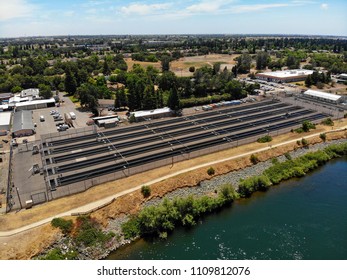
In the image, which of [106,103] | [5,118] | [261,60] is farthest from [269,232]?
[261,60]

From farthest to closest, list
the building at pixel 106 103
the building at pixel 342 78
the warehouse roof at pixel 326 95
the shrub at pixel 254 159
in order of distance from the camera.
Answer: the building at pixel 342 78 → the warehouse roof at pixel 326 95 → the building at pixel 106 103 → the shrub at pixel 254 159

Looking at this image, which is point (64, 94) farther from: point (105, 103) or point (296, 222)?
point (296, 222)

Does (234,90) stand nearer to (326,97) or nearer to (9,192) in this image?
(326,97)

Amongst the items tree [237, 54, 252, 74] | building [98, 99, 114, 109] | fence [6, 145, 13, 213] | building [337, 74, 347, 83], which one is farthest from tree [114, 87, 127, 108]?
building [337, 74, 347, 83]

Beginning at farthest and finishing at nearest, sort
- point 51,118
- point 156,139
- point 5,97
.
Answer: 1. point 5,97
2. point 51,118
3. point 156,139

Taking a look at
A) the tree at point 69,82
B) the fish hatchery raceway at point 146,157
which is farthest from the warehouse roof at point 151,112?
the tree at point 69,82

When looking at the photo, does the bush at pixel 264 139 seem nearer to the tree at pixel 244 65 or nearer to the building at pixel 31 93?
the building at pixel 31 93
